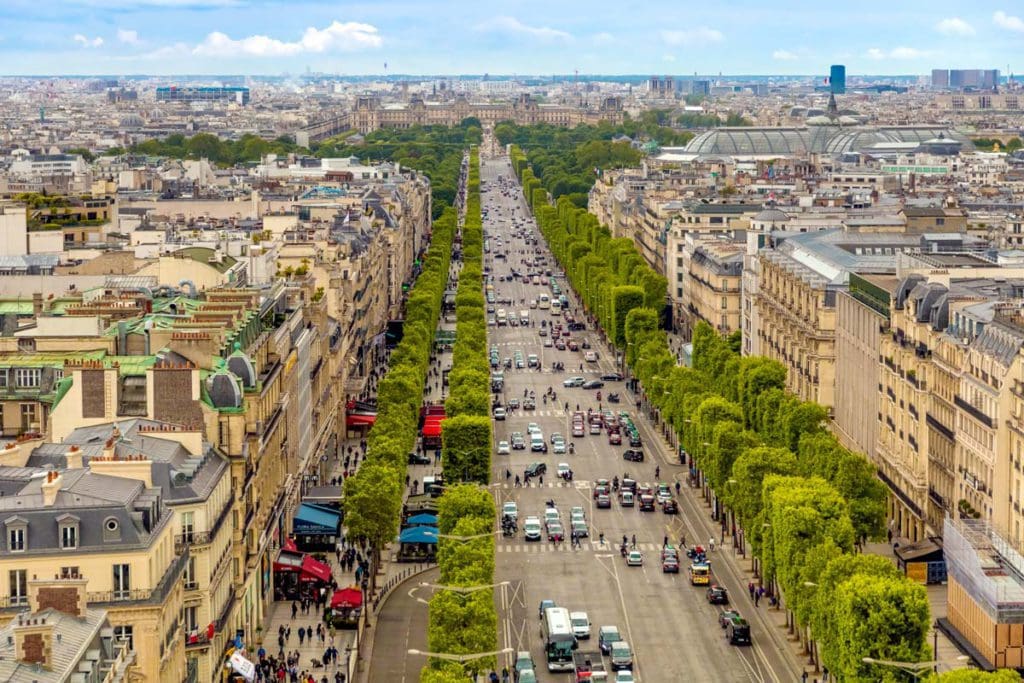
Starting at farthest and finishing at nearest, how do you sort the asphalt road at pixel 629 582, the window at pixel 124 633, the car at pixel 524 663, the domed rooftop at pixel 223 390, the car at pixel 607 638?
the car at pixel 607 638, the asphalt road at pixel 629 582, the domed rooftop at pixel 223 390, the car at pixel 524 663, the window at pixel 124 633

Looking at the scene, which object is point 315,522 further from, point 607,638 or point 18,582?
point 18,582

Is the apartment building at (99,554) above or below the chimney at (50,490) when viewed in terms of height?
below

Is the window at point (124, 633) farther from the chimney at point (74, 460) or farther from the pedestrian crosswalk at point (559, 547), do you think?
the pedestrian crosswalk at point (559, 547)

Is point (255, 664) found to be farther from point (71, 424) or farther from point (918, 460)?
point (918, 460)

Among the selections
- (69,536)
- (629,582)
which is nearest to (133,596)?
(69,536)

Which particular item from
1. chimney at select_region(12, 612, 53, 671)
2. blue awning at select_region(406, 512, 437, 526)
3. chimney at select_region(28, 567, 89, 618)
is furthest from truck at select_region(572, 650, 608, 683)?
chimney at select_region(12, 612, 53, 671)

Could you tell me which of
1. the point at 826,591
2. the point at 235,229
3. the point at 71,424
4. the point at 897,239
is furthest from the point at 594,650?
the point at 235,229

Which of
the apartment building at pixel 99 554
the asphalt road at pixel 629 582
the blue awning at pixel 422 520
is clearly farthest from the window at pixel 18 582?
the blue awning at pixel 422 520

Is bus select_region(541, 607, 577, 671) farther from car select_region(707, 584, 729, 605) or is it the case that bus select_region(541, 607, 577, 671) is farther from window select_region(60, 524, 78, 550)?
window select_region(60, 524, 78, 550)
